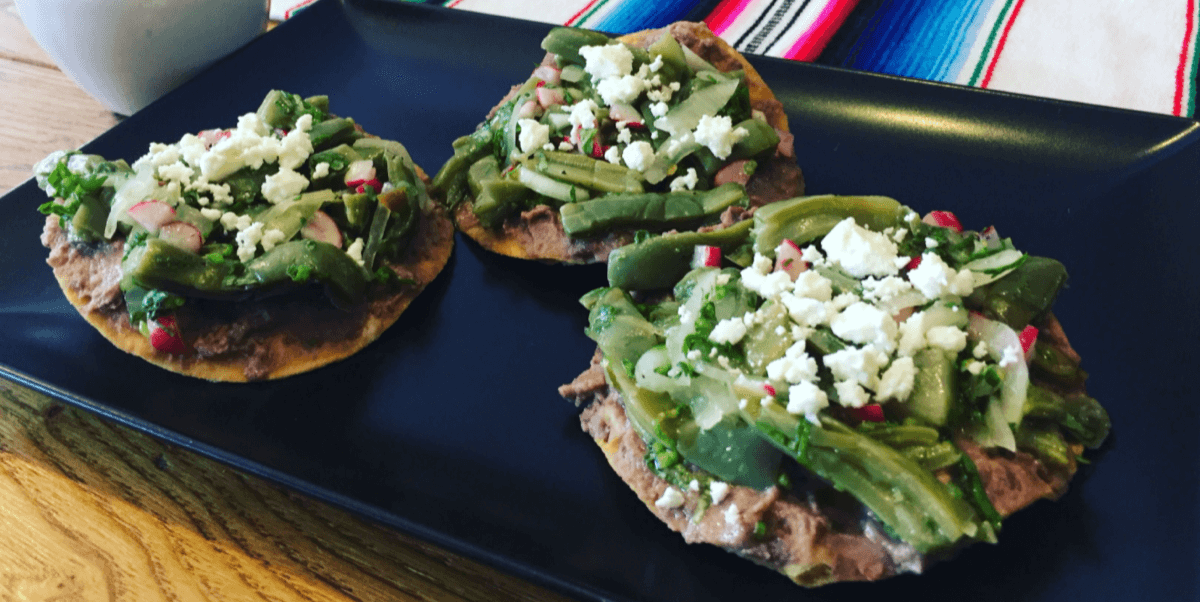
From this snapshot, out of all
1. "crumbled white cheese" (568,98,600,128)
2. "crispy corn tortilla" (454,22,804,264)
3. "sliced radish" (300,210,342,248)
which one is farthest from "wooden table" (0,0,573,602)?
"crumbled white cheese" (568,98,600,128)

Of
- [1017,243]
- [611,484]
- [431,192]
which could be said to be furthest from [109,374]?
[1017,243]

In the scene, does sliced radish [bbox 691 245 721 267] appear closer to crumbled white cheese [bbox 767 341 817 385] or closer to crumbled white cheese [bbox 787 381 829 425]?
crumbled white cheese [bbox 767 341 817 385]

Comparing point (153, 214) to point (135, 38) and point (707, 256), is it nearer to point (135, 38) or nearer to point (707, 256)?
point (135, 38)

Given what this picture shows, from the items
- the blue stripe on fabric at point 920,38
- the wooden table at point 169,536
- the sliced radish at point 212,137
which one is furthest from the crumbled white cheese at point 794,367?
the blue stripe on fabric at point 920,38

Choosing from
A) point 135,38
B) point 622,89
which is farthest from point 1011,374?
Answer: point 135,38

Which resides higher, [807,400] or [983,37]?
[807,400]

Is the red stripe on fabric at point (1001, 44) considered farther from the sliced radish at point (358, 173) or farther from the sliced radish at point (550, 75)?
the sliced radish at point (358, 173)

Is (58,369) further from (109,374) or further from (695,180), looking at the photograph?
(695,180)
